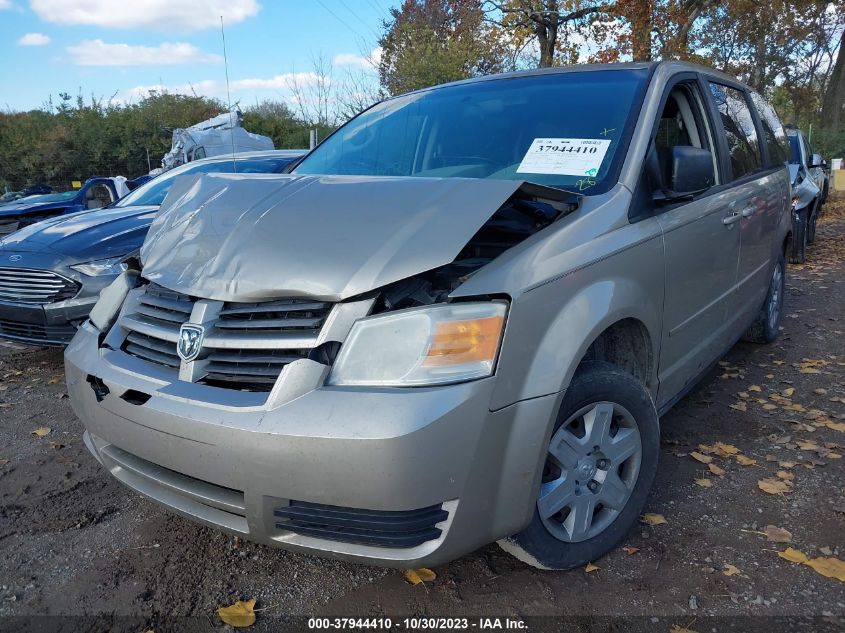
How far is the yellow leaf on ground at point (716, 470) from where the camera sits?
2994mm

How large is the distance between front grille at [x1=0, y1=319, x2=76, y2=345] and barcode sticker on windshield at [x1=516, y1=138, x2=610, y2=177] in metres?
3.42

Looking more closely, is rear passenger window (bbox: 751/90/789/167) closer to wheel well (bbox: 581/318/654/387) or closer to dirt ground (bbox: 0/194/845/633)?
dirt ground (bbox: 0/194/845/633)

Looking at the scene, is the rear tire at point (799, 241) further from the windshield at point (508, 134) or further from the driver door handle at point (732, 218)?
the windshield at point (508, 134)

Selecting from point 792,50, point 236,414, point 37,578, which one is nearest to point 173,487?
point 236,414

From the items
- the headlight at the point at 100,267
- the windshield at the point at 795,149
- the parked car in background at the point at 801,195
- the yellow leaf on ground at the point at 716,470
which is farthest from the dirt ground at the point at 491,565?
the windshield at the point at 795,149

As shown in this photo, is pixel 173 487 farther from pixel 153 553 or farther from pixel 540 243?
pixel 540 243

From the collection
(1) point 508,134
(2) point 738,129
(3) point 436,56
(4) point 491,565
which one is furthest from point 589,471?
(3) point 436,56

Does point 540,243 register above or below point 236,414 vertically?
above

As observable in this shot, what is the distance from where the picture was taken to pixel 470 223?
6.37 feet

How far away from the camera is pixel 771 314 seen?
192 inches

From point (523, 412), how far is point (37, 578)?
189 centimetres

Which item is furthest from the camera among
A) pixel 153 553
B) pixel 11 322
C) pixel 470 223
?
pixel 11 322

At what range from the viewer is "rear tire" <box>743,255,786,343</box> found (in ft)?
15.5

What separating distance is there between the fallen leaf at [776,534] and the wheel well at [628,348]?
71 centimetres
